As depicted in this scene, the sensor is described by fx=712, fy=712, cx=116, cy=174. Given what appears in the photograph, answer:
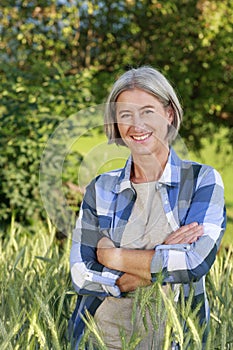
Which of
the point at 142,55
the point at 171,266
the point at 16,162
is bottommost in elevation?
the point at 171,266

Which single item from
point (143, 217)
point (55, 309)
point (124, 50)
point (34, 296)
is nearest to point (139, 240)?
point (143, 217)

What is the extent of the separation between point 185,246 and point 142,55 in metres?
3.91

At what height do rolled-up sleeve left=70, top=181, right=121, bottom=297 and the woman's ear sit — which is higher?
the woman's ear

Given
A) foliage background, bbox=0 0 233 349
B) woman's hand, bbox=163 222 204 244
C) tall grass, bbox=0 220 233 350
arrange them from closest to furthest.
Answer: tall grass, bbox=0 220 233 350 → woman's hand, bbox=163 222 204 244 → foliage background, bbox=0 0 233 349

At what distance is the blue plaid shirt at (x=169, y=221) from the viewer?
62.0 inches

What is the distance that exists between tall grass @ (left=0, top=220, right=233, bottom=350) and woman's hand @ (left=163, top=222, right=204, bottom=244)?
0.13m

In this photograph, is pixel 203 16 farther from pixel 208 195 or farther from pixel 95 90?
pixel 208 195

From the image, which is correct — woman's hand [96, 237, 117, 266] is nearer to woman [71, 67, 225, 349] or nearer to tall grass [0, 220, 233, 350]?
woman [71, 67, 225, 349]

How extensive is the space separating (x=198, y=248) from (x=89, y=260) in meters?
0.27

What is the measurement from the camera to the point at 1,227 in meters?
4.27

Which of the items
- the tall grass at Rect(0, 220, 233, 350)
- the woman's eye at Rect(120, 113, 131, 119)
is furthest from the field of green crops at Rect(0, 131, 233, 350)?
the woman's eye at Rect(120, 113, 131, 119)

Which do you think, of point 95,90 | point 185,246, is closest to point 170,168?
point 185,246

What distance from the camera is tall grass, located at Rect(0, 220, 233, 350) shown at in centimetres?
137

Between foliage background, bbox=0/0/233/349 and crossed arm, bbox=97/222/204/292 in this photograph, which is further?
foliage background, bbox=0/0/233/349
